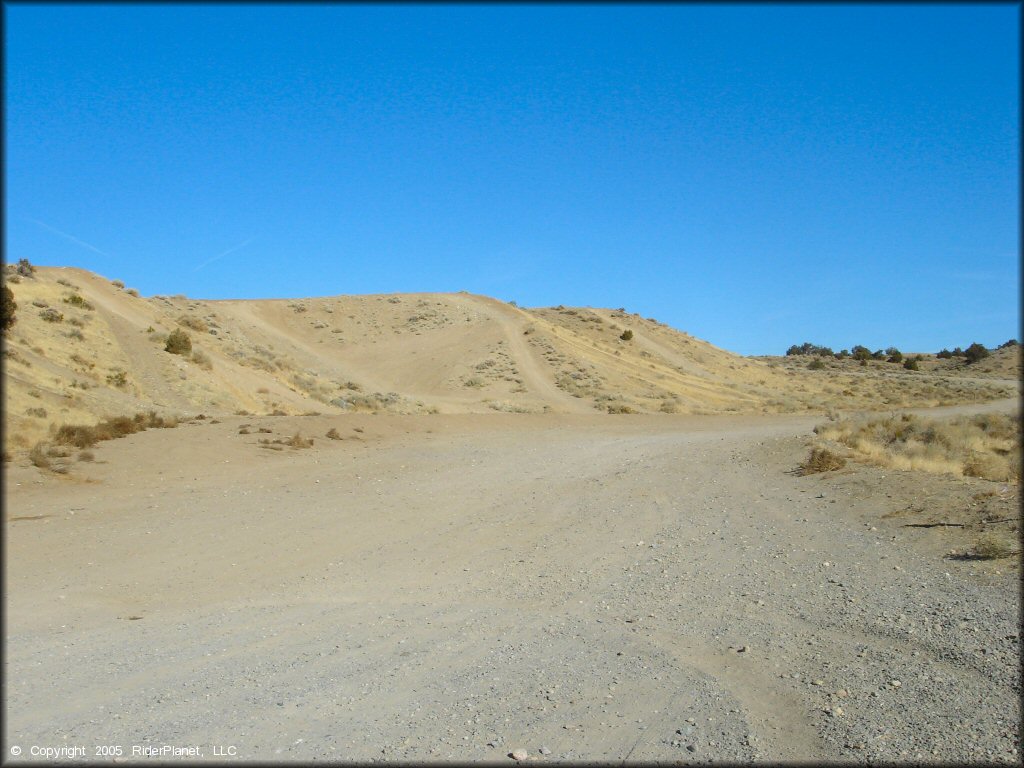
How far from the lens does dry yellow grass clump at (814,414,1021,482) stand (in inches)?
585

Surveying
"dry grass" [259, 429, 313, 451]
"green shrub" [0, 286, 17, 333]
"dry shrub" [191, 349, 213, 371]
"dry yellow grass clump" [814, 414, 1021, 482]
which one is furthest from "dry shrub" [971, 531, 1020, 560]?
"dry shrub" [191, 349, 213, 371]

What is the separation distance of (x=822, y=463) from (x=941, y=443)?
5.38 metres

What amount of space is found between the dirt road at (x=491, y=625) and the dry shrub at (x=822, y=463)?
2.69ft

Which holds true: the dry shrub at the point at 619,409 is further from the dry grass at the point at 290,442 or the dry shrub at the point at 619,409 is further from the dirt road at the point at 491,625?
the dirt road at the point at 491,625

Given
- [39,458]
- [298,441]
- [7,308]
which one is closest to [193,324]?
[7,308]

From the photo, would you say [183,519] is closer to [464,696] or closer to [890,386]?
[464,696]

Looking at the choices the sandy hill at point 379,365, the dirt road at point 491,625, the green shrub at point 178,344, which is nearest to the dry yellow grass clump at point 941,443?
the dirt road at point 491,625

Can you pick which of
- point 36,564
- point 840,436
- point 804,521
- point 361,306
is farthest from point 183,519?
point 361,306

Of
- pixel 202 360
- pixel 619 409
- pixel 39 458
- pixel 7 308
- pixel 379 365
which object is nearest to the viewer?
pixel 39 458

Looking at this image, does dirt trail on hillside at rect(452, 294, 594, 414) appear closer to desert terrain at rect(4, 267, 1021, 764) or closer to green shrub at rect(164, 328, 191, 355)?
green shrub at rect(164, 328, 191, 355)

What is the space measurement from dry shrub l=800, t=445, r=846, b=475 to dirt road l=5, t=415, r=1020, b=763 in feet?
2.69

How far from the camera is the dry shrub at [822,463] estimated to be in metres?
15.7

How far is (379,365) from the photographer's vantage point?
54.0m

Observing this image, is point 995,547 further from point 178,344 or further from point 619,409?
point 619,409
